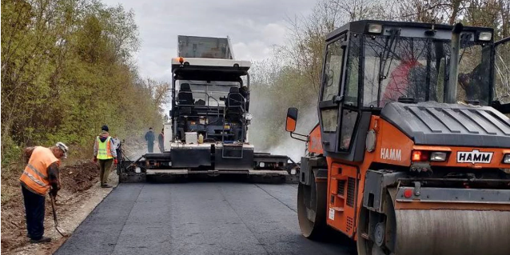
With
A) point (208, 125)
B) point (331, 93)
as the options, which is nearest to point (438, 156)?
point (331, 93)

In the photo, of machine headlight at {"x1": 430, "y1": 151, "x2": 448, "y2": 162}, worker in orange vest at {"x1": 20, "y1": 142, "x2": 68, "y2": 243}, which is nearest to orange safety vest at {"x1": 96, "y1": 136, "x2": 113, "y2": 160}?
worker in orange vest at {"x1": 20, "y1": 142, "x2": 68, "y2": 243}

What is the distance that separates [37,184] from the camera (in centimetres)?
699

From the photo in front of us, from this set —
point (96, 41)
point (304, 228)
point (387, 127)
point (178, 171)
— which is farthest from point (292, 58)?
point (387, 127)

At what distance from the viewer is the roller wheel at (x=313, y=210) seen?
6777 mm

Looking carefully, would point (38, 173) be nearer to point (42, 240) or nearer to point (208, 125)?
point (42, 240)

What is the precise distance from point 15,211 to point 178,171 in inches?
195

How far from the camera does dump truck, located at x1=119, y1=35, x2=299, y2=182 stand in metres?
13.7

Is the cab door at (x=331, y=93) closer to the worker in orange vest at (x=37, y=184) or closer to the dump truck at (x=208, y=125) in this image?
the worker in orange vest at (x=37, y=184)

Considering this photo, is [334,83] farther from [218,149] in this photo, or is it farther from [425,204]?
[218,149]

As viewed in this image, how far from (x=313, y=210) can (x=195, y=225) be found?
1.90 metres

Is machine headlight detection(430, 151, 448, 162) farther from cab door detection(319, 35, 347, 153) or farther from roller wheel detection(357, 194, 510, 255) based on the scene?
cab door detection(319, 35, 347, 153)

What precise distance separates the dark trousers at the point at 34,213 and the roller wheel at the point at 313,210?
331cm

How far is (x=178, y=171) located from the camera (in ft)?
45.0

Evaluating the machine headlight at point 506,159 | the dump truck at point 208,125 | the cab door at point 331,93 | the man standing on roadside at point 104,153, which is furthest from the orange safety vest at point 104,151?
the machine headlight at point 506,159
